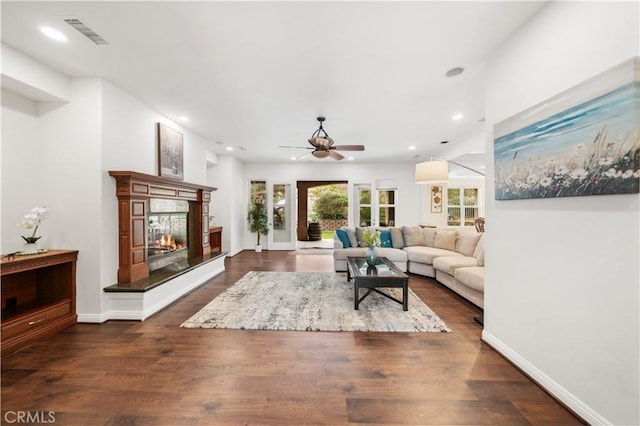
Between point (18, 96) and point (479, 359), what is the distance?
5351mm

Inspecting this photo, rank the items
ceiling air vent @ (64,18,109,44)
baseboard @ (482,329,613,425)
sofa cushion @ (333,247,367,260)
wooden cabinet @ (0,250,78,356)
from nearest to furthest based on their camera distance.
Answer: baseboard @ (482,329,613,425)
ceiling air vent @ (64,18,109,44)
wooden cabinet @ (0,250,78,356)
sofa cushion @ (333,247,367,260)

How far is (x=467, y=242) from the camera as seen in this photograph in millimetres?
4621

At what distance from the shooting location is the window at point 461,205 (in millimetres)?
9242

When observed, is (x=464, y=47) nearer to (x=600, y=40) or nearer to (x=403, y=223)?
(x=600, y=40)

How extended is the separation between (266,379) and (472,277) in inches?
112

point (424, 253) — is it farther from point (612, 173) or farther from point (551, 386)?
point (612, 173)

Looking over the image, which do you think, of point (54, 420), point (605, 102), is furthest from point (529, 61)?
point (54, 420)

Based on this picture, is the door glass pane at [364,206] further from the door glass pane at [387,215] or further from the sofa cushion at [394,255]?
the sofa cushion at [394,255]

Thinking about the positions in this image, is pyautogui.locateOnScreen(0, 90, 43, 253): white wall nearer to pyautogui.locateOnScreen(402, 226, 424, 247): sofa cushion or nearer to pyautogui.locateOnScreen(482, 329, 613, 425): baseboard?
pyautogui.locateOnScreen(482, 329, 613, 425): baseboard

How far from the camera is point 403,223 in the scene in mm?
8180

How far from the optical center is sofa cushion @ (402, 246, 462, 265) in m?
4.74

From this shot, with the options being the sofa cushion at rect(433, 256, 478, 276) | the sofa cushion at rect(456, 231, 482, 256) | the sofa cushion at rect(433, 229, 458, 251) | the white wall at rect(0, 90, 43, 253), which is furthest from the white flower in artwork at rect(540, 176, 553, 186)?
the white wall at rect(0, 90, 43, 253)

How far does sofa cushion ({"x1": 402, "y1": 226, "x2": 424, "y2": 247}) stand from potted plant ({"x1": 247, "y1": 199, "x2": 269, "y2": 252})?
4295 mm

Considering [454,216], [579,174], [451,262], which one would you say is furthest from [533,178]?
[454,216]
